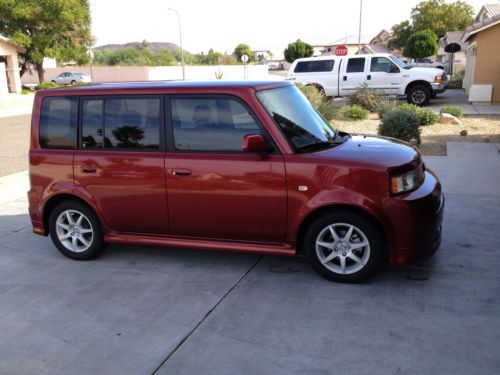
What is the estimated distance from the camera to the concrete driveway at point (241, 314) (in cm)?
347

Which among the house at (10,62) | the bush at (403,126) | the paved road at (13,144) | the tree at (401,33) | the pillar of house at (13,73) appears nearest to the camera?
the paved road at (13,144)

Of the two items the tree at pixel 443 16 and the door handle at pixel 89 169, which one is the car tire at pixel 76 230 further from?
the tree at pixel 443 16

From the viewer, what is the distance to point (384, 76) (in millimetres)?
19391

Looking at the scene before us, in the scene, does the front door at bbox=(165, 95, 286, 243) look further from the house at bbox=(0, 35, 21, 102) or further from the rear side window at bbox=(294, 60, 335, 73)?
the house at bbox=(0, 35, 21, 102)

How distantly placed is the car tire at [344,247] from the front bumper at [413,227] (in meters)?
0.16

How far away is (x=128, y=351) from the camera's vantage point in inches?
144

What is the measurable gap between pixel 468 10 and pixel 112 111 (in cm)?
6812

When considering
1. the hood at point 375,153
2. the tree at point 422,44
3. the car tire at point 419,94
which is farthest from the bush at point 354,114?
the tree at point 422,44

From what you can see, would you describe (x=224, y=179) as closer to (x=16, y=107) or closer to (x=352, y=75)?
(x=352, y=75)

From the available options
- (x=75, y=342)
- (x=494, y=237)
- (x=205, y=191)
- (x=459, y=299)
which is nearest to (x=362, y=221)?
(x=459, y=299)

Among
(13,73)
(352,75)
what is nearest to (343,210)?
(352,75)

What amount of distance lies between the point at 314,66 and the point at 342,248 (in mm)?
17151

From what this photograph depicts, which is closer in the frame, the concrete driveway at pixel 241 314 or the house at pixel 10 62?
the concrete driveway at pixel 241 314

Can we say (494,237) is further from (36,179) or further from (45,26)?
(45,26)
